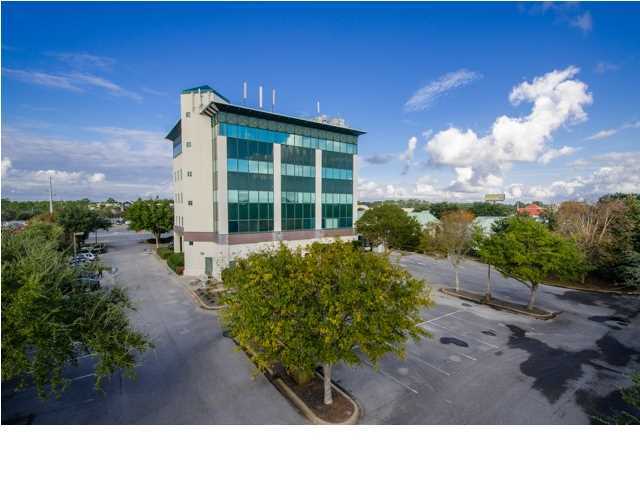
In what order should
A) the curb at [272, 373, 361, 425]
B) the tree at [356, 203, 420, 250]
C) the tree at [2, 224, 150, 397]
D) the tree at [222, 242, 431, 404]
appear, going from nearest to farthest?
the tree at [2, 224, 150, 397], the tree at [222, 242, 431, 404], the curb at [272, 373, 361, 425], the tree at [356, 203, 420, 250]

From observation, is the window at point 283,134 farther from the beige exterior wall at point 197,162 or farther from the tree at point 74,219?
the tree at point 74,219

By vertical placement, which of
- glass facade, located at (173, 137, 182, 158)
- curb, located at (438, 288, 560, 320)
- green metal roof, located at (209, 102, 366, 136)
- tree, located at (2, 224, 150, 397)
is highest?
green metal roof, located at (209, 102, 366, 136)

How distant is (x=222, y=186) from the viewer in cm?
2942

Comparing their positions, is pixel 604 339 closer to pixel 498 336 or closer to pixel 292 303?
pixel 498 336

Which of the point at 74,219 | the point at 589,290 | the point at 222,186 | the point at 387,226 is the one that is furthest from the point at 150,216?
the point at 589,290

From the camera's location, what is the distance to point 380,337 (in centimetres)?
1019

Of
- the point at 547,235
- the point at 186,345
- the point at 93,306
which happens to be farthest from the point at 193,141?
the point at 547,235

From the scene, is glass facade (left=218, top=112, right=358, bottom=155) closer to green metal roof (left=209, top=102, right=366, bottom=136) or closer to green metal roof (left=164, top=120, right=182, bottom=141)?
green metal roof (left=209, top=102, right=366, bottom=136)

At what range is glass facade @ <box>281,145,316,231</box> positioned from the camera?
→ 33781 millimetres

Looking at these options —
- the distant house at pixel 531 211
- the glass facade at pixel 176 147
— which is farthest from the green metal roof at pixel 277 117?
the distant house at pixel 531 211

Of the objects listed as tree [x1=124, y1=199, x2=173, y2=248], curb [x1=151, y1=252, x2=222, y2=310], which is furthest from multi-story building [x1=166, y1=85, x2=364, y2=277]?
tree [x1=124, y1=199, x2=173, y2=248]

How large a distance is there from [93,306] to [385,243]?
33.6 metres

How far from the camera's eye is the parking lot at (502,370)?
11.9 metres

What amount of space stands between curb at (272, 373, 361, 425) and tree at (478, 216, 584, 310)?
16.5m
